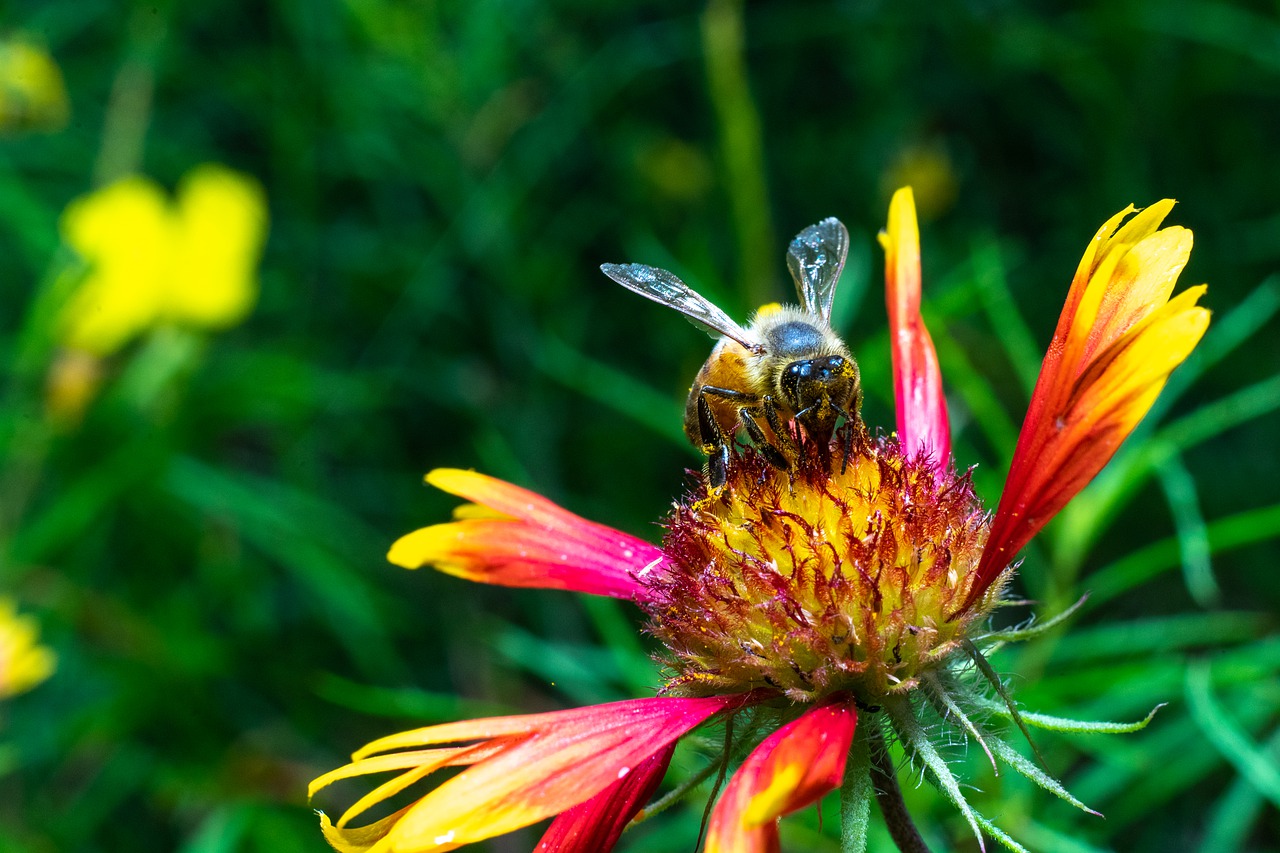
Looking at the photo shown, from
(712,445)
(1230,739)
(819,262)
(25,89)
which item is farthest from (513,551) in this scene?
(25,89)

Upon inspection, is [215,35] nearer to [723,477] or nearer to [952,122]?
[952,122]

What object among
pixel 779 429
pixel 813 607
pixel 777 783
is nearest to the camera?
pixel 777 783

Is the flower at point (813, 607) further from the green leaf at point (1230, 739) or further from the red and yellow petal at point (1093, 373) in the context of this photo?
the green leaf at point (1230, 739)

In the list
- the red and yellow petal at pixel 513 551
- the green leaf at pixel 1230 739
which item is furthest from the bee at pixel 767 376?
the green leaf at pixel 1230 739

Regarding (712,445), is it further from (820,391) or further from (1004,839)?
(1004,839)

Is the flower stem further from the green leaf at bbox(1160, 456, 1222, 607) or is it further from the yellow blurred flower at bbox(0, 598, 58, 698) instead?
the yellow blurred flower at bbox(0, 598, 58, 698)
